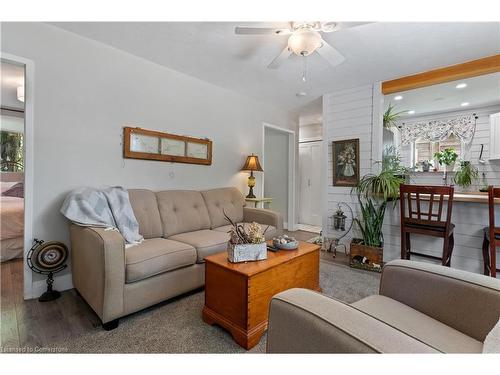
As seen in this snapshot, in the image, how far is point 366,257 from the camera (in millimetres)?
2855

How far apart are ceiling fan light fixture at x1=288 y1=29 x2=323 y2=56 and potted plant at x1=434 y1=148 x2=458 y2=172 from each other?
4168 mm

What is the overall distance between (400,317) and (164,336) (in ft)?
4.59

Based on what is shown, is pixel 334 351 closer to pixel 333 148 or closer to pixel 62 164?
pixel 62 164

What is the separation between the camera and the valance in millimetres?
4344

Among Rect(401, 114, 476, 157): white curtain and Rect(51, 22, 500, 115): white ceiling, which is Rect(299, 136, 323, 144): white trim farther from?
Rect(51, 22, 500, 115): white ceiling

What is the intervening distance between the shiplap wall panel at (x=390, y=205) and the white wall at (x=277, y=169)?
53.1 inches

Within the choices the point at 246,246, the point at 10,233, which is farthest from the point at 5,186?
the point at 246,246

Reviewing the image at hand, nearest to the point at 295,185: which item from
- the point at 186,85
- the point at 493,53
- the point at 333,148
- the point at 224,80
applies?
the point at 333,148

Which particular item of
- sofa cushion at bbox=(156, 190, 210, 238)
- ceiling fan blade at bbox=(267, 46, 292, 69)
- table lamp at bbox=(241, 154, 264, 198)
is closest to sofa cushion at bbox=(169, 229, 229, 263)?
sofa cushion at bbox=(156, 190, 210, 238)

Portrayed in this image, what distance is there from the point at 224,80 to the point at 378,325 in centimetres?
329

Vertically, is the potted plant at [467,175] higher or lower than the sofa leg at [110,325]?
higher

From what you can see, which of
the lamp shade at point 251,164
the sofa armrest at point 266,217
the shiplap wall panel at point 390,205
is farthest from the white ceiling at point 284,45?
the sofa armrest at point 266,217

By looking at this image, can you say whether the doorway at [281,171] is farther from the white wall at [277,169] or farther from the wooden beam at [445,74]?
the wooden beam at [445,74]

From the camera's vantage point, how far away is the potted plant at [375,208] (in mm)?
2812
